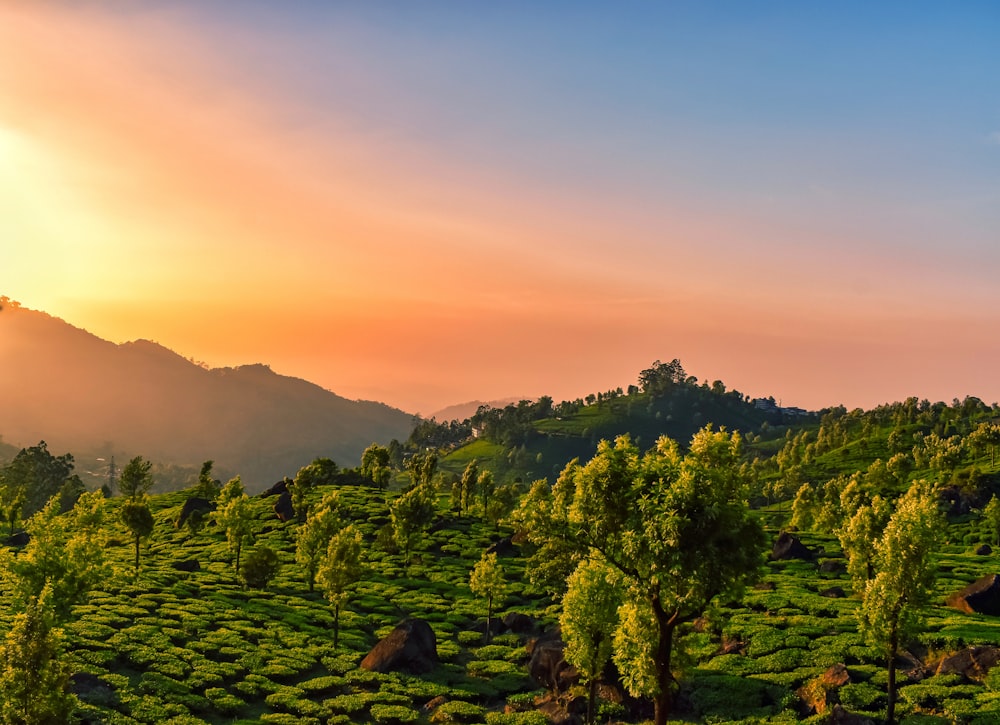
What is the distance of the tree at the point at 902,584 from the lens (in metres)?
38.0

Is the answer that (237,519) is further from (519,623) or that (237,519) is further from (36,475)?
(36,475)

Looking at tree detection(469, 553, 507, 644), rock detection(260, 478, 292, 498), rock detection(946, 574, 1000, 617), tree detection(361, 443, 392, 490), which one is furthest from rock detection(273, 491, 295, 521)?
rock detection(946, 574, 1000, 617)

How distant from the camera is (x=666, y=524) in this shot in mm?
27328

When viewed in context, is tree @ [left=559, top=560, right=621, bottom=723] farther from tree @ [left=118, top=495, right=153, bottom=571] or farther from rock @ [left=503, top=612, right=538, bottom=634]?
tree @ [left=118, top=495, right=153, bottom=571]

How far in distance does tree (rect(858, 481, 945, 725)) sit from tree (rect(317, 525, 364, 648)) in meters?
39.1

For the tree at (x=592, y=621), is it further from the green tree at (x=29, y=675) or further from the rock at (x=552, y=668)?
the green tree at (x=29, y=675)

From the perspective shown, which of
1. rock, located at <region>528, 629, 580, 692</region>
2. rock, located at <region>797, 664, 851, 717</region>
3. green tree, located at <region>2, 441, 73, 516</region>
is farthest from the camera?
green tree, located at <region>2, 441, 73, 516</region>

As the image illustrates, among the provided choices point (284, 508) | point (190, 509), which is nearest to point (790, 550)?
point (284, 508)

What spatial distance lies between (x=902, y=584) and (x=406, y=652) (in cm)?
3445

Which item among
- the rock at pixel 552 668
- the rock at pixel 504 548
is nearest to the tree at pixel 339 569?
the rock at pixel 552 668

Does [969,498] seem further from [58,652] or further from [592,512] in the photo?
[58,652]

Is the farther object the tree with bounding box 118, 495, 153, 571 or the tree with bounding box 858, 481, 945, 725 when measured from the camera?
the tree with bounding box 118, 495, 153, 571

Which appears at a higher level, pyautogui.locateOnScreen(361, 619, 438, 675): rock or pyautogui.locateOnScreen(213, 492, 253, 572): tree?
pyautogui.locateOnScreen(213, 492, 253, 572): tree

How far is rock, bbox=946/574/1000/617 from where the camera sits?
5966cm
